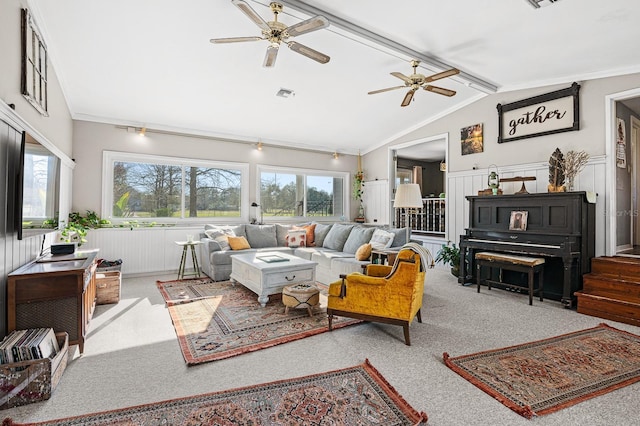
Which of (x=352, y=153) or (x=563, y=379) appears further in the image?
(x=352, y=153)

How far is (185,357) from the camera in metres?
2.53

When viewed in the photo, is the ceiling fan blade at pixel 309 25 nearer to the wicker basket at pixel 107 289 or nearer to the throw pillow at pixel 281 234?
the wicker basket at pixel 107 289

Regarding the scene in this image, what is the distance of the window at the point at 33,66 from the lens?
105 inches

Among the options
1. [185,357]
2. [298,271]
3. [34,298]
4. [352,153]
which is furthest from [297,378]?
[352,153]

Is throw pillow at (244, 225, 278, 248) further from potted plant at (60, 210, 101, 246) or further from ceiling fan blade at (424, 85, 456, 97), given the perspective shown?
ceiling fan blade at (424, 85, 456, 97)

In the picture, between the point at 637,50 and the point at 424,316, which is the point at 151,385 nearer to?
the point at 424,316

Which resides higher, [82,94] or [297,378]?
[82,94]

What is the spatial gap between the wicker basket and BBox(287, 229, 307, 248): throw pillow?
2795 millimetres

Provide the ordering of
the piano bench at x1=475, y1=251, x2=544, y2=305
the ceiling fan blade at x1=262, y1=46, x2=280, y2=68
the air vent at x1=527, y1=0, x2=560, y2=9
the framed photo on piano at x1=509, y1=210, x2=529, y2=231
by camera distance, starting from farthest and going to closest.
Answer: the framed photo on piano at x1=509, y1=210, x2=529, y2=231
the piano bench at x1=475, y1=251, x2=544, y2=305
the ceiling fan blade at x1=262, y1=46, x2=280, y2=68
the air vent at x1=527, y1=0, x2=560, y2=9

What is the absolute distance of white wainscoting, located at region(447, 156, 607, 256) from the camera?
426 cm

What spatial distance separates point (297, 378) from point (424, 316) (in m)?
1.88

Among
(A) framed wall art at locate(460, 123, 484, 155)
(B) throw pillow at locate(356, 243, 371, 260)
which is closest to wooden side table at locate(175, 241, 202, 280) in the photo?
(B) throw pillow at locate(356, 243, 371, 260)

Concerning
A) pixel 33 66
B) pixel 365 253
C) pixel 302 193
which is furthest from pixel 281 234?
pixel 33 66

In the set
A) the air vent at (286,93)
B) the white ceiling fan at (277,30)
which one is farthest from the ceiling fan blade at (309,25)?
the air vent at (286,93)
